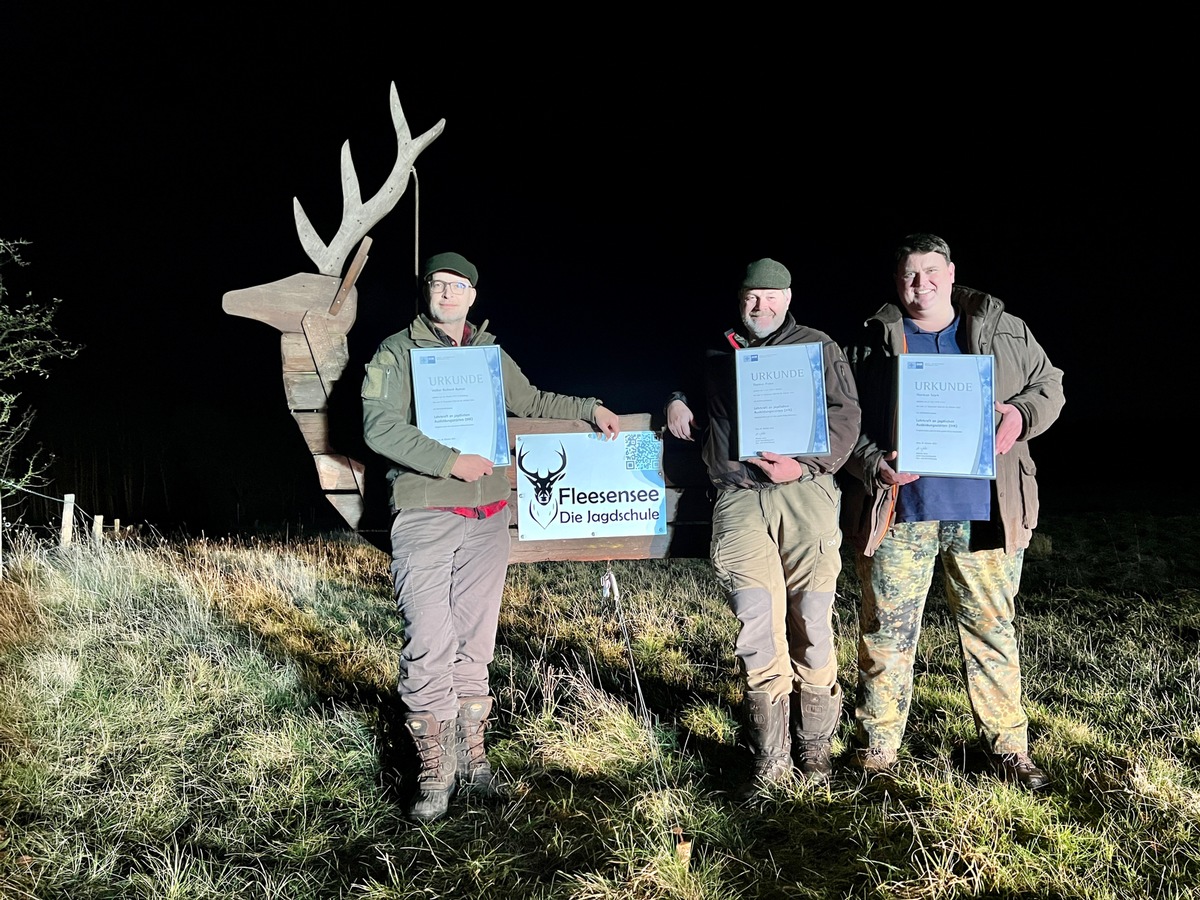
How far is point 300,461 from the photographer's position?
20047 mm

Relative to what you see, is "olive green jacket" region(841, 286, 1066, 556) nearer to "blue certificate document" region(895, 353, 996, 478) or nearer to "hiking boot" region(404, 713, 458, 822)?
"blue certificate document" region(895, 353, 996, 478)

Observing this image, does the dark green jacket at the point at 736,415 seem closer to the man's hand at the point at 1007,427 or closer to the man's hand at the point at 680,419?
the man's hand at the point at 680,419

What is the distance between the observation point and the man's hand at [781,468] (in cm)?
312

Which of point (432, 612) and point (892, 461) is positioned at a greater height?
point (892, 461)

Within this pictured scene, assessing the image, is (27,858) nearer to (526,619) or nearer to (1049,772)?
(526,619)

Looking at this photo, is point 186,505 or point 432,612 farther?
point 186,505

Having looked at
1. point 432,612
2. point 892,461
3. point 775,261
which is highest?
point 775,261

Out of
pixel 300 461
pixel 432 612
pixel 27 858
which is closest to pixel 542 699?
pixel 432 612

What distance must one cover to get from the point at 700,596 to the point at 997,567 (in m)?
3.69

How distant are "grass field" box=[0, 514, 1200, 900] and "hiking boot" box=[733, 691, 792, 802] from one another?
0.14 meters

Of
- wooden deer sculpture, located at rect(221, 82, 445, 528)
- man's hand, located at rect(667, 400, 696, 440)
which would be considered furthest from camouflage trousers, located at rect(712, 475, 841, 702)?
wooden deer sculpture, located at rect(221, 82, 445, 528)

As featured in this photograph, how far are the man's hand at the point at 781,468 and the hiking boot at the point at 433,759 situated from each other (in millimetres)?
1771

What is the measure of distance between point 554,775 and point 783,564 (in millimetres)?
1429

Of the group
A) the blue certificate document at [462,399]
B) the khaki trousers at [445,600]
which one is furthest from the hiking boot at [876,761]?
the blue certificate document at [462,399]
